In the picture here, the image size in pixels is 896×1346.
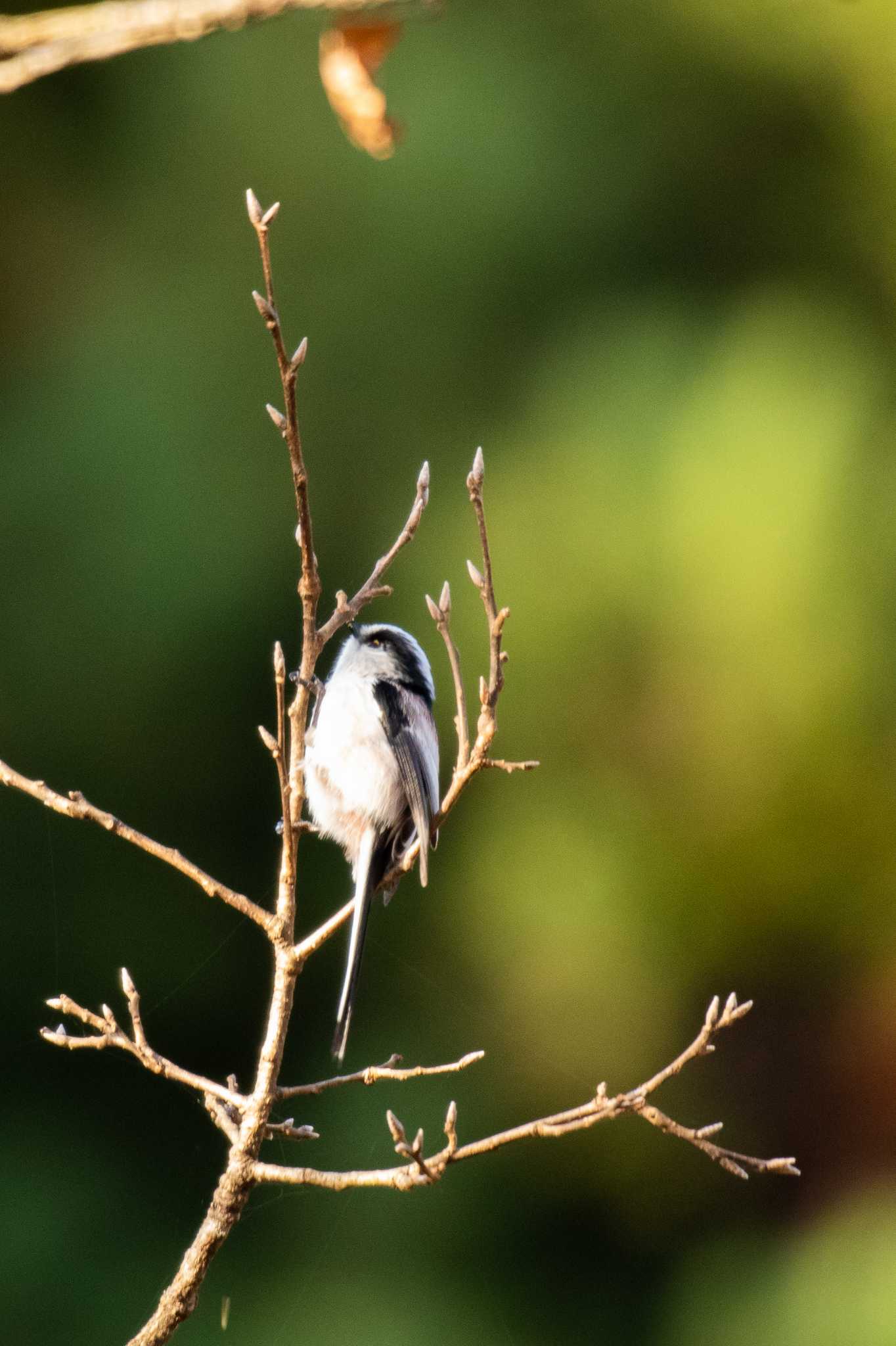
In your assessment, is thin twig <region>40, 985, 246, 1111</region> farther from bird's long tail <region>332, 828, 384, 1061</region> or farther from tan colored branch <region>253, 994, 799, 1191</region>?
Result: bird's long tail <region>332, 828, 384, 1061</region>

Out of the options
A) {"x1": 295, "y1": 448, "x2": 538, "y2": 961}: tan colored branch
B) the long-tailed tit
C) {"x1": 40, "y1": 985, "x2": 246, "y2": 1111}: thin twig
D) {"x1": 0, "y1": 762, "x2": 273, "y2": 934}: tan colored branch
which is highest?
the long-tailed tit

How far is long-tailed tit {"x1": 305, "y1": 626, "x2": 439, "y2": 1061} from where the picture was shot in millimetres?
1729

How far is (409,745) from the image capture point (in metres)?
1.80

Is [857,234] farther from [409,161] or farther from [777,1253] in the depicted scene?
Result: [777,1253]

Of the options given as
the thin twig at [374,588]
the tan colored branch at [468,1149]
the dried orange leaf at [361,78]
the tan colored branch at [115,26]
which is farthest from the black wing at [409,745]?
the tan colored branch at [115,26]

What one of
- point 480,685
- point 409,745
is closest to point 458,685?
point 480,685

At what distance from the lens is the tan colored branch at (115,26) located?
48 centimetres

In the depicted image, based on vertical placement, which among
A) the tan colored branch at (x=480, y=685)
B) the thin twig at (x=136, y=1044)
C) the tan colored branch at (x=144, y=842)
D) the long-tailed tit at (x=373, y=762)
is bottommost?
the thin twig at (x=136, y=1044)

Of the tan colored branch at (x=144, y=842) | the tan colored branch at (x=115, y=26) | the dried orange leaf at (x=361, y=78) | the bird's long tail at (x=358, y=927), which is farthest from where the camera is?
the bird's long tail at (x=358, y=927)

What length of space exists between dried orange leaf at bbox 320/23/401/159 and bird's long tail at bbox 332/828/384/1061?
0.85 m

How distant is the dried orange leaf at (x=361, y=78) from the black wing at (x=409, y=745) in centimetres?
94

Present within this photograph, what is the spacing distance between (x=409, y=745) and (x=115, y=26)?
134cm

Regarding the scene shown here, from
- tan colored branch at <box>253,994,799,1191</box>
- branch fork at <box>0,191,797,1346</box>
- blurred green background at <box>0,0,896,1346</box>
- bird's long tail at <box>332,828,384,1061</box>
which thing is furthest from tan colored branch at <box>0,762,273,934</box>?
blurred green background at <box>0,0,896,1346</box>

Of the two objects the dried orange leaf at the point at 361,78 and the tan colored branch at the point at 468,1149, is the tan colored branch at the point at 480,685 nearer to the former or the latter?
the tan colored branch at the point at 468,1149
